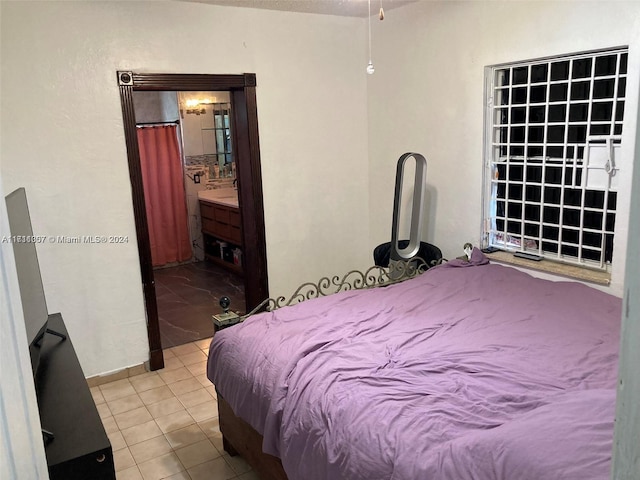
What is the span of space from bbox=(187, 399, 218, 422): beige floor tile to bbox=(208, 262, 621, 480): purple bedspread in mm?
692

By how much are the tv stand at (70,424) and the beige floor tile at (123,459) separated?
0.70 m

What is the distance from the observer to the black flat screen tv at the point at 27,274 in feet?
6.88

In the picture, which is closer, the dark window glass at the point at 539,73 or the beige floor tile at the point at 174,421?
the beige floor tile at the point at 174,421

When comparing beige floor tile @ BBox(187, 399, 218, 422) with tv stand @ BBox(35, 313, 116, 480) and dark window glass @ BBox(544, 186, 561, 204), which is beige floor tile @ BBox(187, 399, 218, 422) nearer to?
tv stand @ BBox(35, 313, 116, 480)

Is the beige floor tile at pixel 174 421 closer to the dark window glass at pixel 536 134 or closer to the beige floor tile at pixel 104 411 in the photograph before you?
the beige floor tile at pixel 104 411

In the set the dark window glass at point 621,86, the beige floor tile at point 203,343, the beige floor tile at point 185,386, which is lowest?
the beige floor tile at point 185,386

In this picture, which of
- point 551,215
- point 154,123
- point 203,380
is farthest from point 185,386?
point 154,123

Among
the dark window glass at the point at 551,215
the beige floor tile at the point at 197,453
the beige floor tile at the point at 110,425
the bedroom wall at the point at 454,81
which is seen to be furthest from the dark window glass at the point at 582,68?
the beige floor tile at the point at 110,425

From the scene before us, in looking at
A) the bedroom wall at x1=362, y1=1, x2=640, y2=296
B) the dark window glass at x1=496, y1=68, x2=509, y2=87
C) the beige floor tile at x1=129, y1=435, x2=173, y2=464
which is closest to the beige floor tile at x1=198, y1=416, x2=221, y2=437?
the beige floor tile at x1=129, y1=435, x2=173, y2=464

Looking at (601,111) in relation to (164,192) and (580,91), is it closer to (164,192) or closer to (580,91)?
(580,91)

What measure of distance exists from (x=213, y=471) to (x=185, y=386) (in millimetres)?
1001

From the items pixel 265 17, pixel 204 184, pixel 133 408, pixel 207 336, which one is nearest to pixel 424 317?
pixel 133 408

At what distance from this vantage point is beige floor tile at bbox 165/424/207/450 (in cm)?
291

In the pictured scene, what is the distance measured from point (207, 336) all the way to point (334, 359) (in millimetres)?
2453
